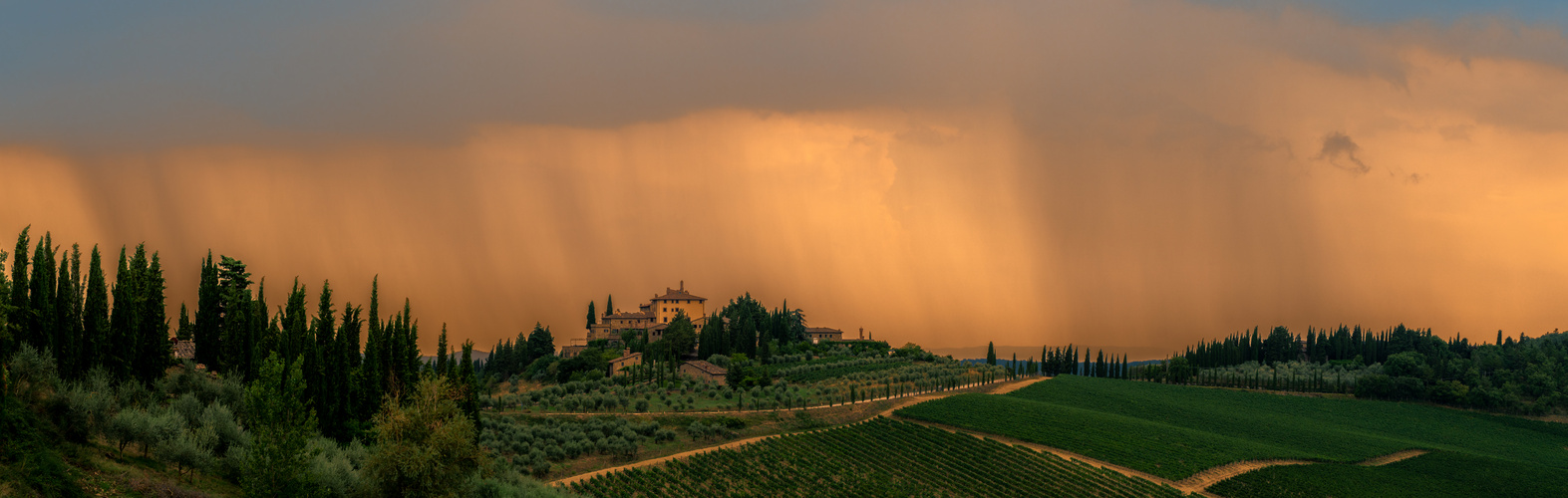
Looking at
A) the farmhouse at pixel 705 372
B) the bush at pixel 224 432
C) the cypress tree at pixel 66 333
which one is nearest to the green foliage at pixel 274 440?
the bush at pixel 224 432

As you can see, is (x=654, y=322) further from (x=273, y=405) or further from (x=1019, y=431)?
(x=273, y=405)

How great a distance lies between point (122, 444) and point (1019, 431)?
235ft

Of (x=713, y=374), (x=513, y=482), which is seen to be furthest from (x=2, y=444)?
(x=713, y=374)

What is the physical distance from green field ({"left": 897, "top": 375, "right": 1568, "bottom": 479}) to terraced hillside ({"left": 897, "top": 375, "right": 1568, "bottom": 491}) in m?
0.14

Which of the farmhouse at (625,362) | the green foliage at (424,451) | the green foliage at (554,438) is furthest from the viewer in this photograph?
the farmhouse at (625,362)

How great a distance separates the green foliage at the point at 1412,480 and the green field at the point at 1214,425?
363cm

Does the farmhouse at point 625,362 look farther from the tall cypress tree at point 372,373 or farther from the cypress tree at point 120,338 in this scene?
the cypress tree at point 120,338

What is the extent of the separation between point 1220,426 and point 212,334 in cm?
9861

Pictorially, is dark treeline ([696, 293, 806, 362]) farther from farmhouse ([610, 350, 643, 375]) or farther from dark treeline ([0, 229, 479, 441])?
dark treeline ([0, 229, 479, 441])

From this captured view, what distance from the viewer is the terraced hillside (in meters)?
88.6

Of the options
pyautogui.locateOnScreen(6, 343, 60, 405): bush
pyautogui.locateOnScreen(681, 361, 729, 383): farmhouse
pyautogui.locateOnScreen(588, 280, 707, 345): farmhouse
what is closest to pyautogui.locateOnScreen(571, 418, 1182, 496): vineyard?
pyautogui.locateOnScreen(6, 343, 60, 405): bush

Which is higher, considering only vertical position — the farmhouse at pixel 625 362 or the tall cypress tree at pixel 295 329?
the tall cypress tree at pixel 295 329

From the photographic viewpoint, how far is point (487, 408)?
78.8 metres

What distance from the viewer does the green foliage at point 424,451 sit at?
39.5m
